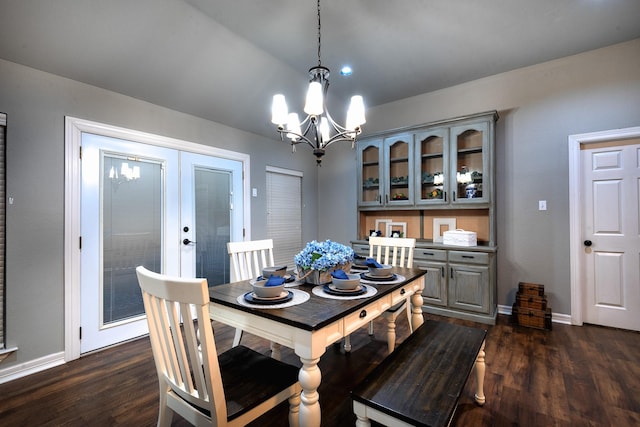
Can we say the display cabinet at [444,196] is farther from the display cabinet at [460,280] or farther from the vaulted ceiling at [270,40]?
the vaulted ceiling at [270,40]

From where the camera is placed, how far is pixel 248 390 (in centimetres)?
132

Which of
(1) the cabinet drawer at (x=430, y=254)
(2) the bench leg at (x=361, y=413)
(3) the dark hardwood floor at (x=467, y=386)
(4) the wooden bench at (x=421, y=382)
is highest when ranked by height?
(1) the cabinet drawer at (x=430, y=254)

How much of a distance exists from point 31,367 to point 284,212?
10.5ft

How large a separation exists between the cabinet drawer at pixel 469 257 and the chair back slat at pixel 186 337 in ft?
9.82

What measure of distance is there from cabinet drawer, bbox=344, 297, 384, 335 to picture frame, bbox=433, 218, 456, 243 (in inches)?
93.0

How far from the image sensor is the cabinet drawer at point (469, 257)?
3.23m

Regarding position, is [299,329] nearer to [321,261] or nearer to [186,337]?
[186,337]

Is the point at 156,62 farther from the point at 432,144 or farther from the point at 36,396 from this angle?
the point at 432,144

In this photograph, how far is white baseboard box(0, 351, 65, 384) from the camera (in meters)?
2.19

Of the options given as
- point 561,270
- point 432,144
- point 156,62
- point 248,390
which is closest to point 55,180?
point 156,62

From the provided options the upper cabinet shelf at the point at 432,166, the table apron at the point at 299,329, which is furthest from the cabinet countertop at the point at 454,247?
the table apron at the point at 299,329

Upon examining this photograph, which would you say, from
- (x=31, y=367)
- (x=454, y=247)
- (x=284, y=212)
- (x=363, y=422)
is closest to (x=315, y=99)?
(x=363, y=422)

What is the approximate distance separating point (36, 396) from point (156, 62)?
276 cm

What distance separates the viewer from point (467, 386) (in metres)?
2.12
